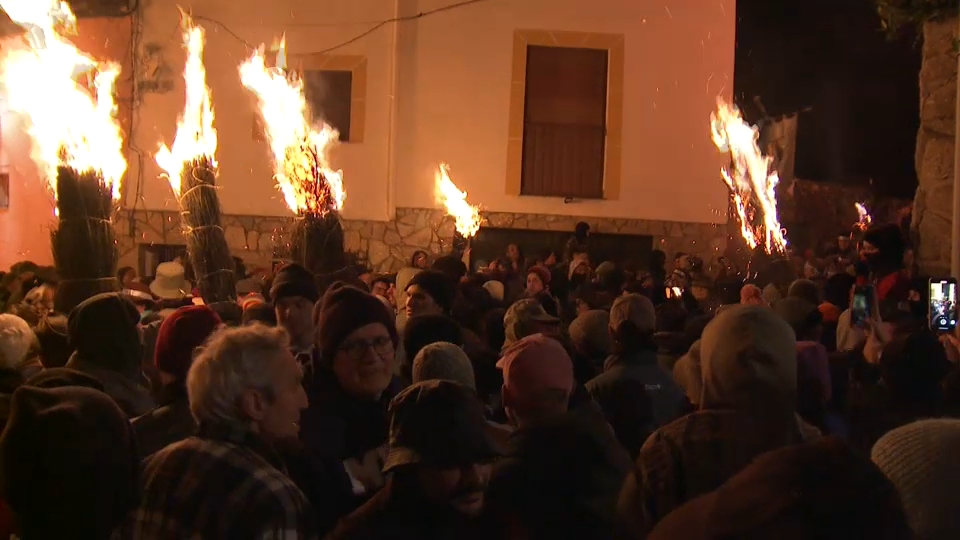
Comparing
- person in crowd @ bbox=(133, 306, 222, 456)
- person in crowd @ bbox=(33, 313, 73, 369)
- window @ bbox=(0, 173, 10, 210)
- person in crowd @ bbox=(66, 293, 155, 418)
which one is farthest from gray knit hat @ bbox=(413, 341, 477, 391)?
window @ bbox=(0, 173, 10, 210)

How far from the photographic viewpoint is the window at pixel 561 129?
16.0m

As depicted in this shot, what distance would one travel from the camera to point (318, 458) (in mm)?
3211

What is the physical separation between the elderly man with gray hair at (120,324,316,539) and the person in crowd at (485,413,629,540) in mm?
603

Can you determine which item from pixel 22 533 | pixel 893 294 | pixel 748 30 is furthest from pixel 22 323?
pixel 748 30

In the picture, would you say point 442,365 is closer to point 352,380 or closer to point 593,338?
point 352,380

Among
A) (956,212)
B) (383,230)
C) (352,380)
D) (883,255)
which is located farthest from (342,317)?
(383,230)

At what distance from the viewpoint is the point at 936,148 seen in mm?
9742

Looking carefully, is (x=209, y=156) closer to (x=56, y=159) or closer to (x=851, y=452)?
(x=56, y=159)

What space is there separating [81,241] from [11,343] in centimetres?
293

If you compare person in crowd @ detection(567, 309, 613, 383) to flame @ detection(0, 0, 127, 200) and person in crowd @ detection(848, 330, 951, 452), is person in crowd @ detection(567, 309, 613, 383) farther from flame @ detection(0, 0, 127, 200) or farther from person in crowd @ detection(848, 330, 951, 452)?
flame @ detection(0, 0, 127, 200)

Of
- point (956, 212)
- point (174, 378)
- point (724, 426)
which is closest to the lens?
point (724, 426)

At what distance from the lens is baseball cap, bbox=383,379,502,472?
2734mm

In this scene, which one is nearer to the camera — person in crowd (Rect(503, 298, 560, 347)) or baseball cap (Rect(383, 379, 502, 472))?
baseball cap (Rect(383, 379, 502, 472))

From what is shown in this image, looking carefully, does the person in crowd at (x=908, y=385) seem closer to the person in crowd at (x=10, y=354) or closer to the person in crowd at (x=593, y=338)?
the person in crowd at (x=593, y=338)
